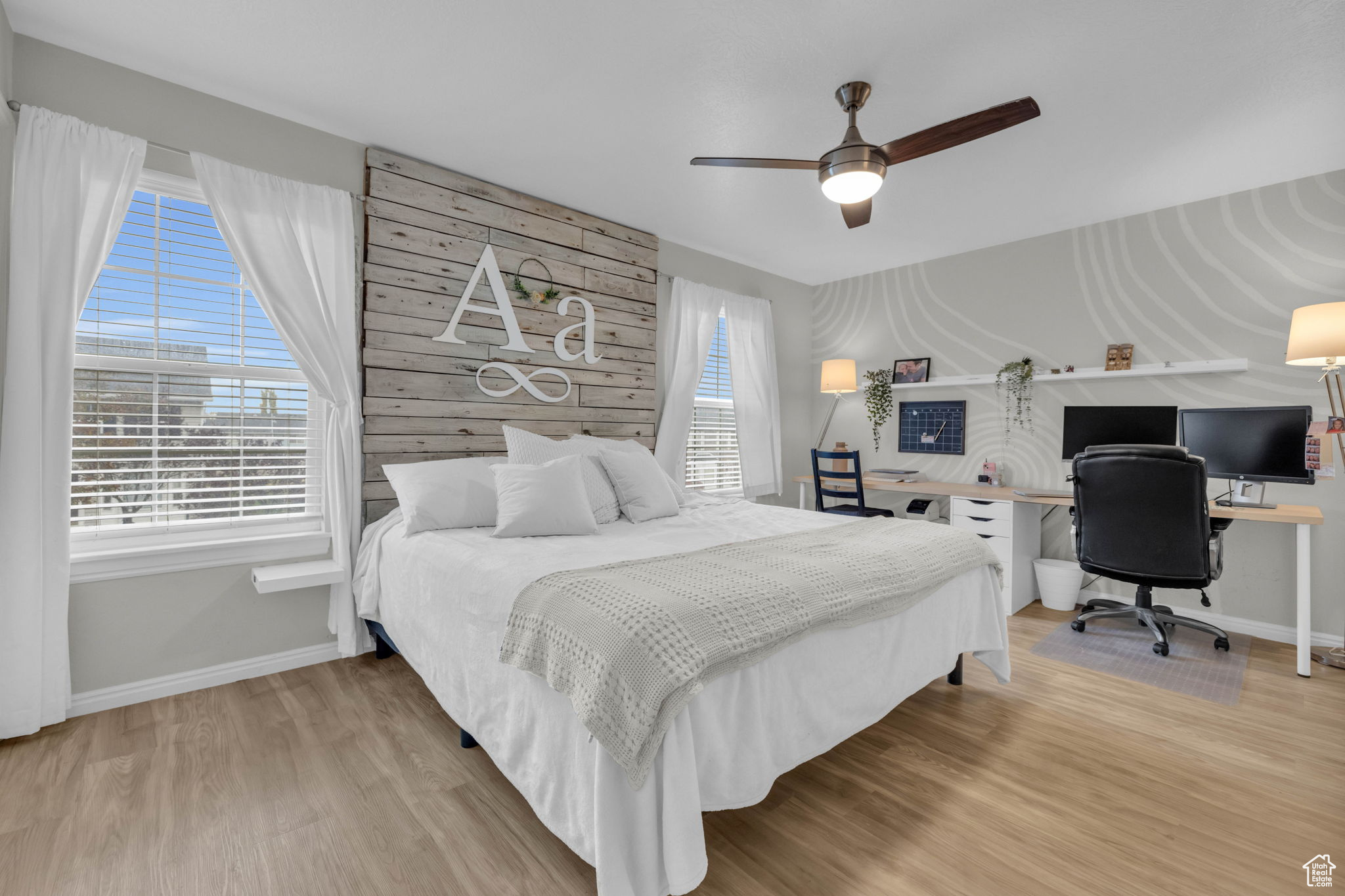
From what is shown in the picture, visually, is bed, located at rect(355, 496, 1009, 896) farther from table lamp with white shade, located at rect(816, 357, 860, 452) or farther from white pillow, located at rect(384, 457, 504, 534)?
table lamp with white shade, located at rect(816, 357, 860, 452)

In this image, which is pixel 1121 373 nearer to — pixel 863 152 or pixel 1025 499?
pixel 1025 499

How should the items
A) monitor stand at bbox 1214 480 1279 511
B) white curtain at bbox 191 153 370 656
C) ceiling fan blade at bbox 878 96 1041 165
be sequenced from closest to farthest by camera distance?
1. ceiling fan blade at bbox 878 96 1041 165
2. white curtain at bbox 191 153 370 656
3. monitor stand at bbox 1214 480 1279 511

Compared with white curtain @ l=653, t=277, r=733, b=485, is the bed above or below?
below

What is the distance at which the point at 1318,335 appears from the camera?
2.76m

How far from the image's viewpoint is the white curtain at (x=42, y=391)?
2078 mm

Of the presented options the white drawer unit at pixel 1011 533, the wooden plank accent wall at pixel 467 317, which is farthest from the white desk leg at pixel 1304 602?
the wooden plank accent wall at pixel 467 317

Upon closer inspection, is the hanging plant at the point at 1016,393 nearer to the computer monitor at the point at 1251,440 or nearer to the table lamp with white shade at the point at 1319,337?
the computer monitor at the point at 1251,440

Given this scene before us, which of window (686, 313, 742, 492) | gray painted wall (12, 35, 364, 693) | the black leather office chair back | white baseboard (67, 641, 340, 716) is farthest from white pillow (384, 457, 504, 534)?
the black leather office chair back

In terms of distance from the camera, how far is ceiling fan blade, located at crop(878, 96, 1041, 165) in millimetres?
1933

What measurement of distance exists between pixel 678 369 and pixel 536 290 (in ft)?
4.16

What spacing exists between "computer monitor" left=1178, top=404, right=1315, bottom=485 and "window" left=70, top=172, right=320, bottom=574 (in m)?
4.68

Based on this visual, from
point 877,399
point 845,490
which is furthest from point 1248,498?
point 877,399

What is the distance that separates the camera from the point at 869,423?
17.1ft

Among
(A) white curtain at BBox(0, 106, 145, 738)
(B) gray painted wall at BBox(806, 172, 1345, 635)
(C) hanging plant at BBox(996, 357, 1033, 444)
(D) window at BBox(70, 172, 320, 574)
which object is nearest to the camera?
(A) white curtain at BBox(0, 106, 145, 738)
